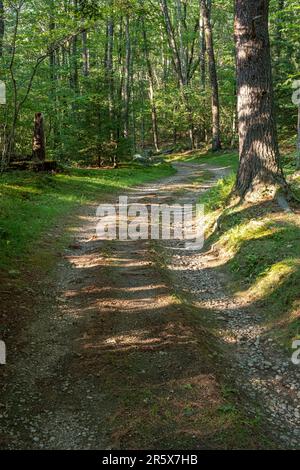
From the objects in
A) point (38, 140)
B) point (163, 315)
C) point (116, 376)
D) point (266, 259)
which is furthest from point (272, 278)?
point (38, 140)

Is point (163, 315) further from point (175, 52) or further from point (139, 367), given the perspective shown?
point (175, 52)

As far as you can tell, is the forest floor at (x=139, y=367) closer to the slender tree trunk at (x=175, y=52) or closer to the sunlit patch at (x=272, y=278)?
the sunlit patch at (x=272, y=278)

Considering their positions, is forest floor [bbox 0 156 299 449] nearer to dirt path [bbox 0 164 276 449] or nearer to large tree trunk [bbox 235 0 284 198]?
dirt path [bbox 0 164 276 449]

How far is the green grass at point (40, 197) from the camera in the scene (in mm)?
9242

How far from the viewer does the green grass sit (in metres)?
9.24

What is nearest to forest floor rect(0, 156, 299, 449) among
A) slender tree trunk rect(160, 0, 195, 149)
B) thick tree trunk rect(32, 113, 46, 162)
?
thick tree trunk rect(32, 113, 46, 162)

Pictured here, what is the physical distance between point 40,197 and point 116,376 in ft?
33.2

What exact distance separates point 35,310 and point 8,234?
3.46 metres

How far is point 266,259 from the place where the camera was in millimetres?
7586

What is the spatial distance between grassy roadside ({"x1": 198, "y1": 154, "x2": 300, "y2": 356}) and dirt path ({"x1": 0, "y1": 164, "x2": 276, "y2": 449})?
116 centimetres

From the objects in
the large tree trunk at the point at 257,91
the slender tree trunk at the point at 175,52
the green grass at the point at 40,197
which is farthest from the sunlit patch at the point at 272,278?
the slender tree trunk at the point at 175,52

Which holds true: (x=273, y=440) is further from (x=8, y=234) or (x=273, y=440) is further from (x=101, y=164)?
(x=101, y=164)

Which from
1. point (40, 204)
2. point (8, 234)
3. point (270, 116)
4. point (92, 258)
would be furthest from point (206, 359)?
point (40, 204)

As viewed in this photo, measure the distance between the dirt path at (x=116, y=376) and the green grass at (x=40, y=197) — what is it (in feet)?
6.39
